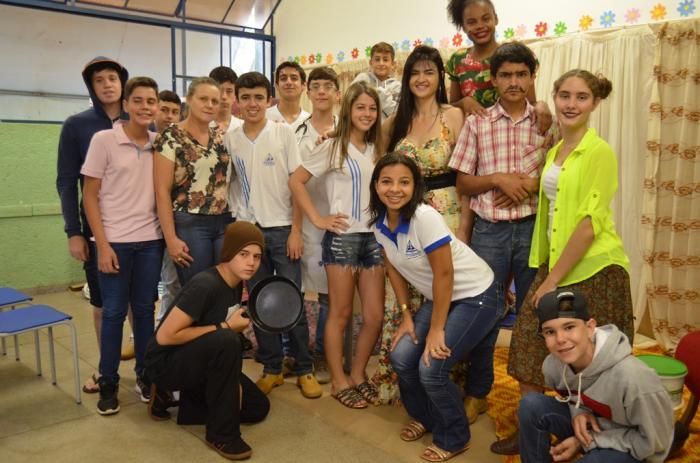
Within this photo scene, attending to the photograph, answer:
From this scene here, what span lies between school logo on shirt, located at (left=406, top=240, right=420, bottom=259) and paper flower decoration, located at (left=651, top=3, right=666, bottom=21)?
2468 millimetres

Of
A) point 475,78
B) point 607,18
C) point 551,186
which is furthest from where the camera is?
point 607,18

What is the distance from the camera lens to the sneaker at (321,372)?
3260 mm

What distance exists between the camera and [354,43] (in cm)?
565

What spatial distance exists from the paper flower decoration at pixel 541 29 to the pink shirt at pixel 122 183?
282cm

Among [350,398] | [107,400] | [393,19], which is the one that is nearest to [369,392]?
[350,398]

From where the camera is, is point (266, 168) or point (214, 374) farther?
point (266, 168)

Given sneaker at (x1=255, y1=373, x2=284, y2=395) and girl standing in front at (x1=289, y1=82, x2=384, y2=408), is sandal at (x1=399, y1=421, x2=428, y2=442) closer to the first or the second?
girl standing in front at (x1=289, y1=82, x2=384, y2=408)

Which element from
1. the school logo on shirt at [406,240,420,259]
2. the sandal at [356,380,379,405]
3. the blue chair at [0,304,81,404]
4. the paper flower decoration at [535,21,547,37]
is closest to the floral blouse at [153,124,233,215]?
the blue chair at [0,304,81,404]

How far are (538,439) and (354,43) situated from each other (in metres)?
4.43

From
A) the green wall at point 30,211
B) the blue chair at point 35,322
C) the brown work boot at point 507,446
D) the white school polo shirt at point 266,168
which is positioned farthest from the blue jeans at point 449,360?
the green wall at point 30,211

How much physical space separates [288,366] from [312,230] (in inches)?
31.1

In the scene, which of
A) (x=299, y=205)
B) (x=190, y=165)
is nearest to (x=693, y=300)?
(x=299, y=205)

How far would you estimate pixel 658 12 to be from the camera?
3.68 metres

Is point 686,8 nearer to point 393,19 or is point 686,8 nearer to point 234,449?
point 393,19
